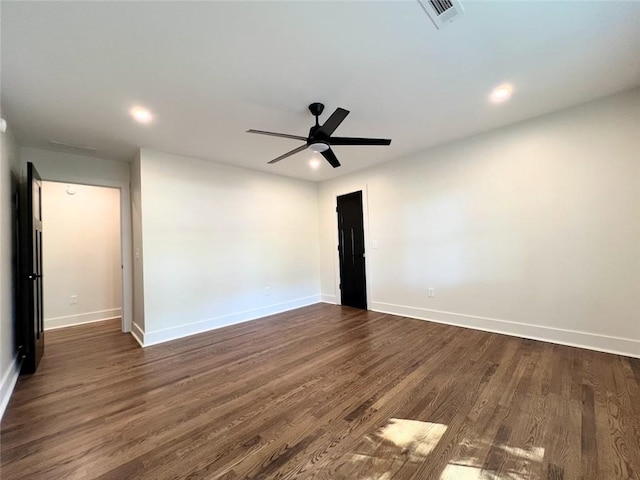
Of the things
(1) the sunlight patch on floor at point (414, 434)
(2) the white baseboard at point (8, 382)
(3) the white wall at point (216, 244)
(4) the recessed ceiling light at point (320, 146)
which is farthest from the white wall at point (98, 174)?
(1) the sunlight patch on floor at point (414, 434)

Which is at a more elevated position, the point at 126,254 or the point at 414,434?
the point at 126,254

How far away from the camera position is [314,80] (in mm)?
2154

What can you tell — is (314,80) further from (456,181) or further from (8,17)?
(456,181)

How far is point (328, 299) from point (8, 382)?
422 cm

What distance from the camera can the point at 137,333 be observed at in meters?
3.54

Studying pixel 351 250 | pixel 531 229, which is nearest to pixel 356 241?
pixel 351 250

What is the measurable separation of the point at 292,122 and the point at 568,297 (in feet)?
11.5

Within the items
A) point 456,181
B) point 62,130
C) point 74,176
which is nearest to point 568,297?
point 456,181

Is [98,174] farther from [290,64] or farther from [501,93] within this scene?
[501,93]

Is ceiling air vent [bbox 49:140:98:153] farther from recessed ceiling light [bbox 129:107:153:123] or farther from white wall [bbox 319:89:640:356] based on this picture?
white wall [bbox 319:89:640:356]

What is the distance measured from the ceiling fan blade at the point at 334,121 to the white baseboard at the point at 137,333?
10.7ft

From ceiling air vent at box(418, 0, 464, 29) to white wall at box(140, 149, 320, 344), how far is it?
132 inches

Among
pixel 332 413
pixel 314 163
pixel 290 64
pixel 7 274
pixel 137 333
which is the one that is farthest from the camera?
pixel 314 163

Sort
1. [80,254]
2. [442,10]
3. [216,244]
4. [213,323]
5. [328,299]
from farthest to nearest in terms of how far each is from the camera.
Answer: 1. [328,299]
2. [80,254]
3. [216,244]
4. [213,323]
5. [442,10]
